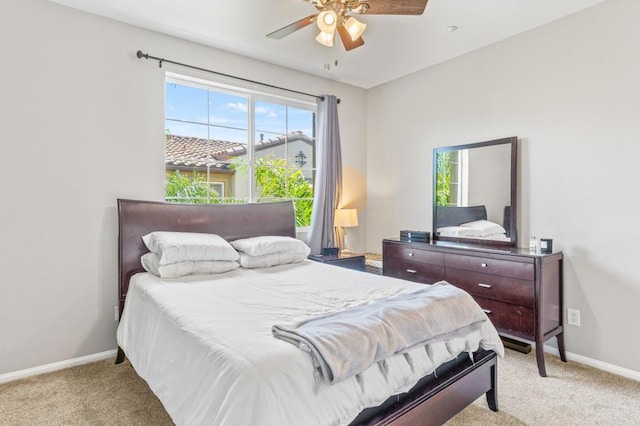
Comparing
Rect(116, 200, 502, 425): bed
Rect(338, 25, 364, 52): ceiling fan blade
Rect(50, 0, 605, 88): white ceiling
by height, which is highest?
Rect(50, 0, 605, 88): white ceiling

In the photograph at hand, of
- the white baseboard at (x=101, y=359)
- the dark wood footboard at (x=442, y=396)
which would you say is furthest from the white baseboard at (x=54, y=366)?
the dark wood footboard at (x=442, y=396)

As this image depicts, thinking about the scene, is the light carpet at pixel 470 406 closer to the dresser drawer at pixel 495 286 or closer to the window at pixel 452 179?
the dresser drawer at pixel 495 286

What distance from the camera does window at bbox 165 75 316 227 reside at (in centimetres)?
336

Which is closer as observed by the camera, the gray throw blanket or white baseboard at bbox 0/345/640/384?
the gray throw blanket

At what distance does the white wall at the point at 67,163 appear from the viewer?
254 centimetres

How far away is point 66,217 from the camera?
273 cm

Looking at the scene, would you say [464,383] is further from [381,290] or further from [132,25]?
[132,25]

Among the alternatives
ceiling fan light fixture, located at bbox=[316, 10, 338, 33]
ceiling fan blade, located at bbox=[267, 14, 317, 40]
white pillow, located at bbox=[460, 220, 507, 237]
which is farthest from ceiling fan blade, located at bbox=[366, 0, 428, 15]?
white pillow, located at bbox=[460, 220, 507, 237]

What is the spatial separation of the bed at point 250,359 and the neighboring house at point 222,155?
0.44m

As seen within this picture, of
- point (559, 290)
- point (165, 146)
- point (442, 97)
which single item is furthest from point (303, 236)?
point (559, 290)

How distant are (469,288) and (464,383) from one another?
51.1 inches

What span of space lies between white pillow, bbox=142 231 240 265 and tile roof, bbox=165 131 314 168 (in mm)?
805

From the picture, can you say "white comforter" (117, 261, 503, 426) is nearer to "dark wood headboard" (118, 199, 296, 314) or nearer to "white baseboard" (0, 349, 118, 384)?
"dark wood headboard" (118, 199, 296, 314)

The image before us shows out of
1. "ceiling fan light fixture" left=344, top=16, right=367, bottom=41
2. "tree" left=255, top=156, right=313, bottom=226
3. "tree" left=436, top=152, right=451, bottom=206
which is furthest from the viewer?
"tree" left=255, top=156, right=313, bottom=226
